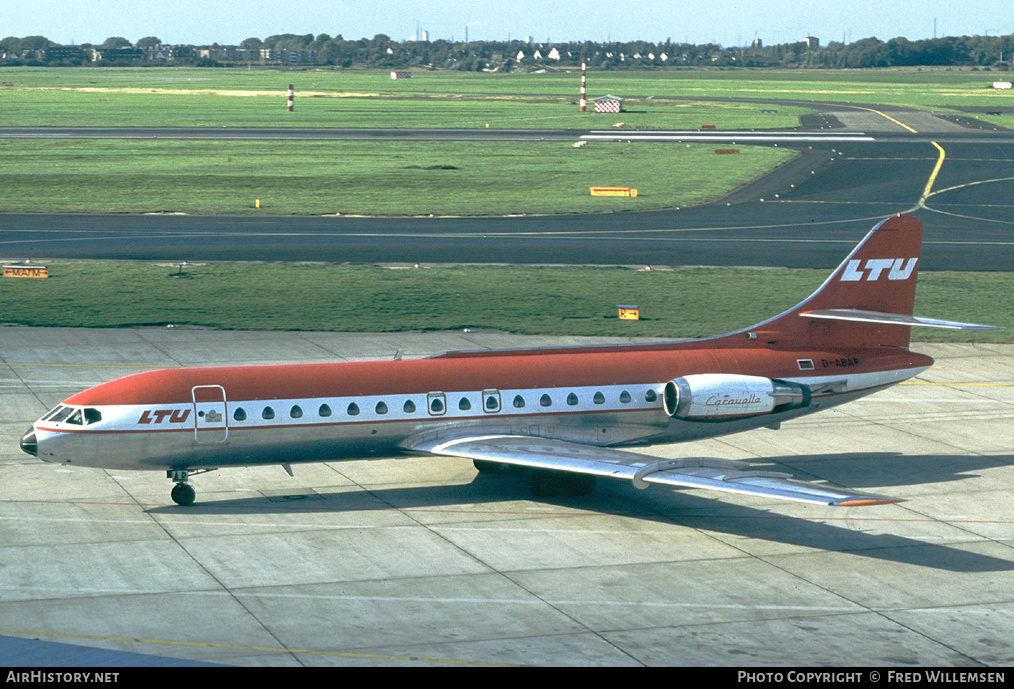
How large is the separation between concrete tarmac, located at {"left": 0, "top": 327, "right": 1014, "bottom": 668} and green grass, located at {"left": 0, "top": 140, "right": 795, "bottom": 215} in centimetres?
4896

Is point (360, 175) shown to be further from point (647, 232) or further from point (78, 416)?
point (78, 416)

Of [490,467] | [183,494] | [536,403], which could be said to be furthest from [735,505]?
[183,494]

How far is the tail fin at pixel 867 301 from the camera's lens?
32.1 m

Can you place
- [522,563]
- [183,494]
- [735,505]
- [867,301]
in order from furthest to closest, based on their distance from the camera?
[867,301], [735,505], [183,494], [522,563]

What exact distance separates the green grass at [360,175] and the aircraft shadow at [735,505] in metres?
50.6

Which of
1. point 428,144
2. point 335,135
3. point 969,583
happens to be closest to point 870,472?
point 969,583

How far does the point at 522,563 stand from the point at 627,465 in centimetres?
384

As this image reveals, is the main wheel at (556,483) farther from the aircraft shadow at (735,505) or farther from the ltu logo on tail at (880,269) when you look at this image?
the ltu logo on tail at (880,269)

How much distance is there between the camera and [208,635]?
2012 cm

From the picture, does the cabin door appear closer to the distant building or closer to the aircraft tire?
the aircraft tire

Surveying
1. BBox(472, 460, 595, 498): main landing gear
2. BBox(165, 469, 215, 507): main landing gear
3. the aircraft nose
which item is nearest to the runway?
BBox(472, 460, 595, 498): main landing gear

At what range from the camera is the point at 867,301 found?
108ft

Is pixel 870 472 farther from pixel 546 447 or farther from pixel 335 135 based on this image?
pixel 335 135

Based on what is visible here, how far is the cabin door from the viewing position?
27250 millimetres
